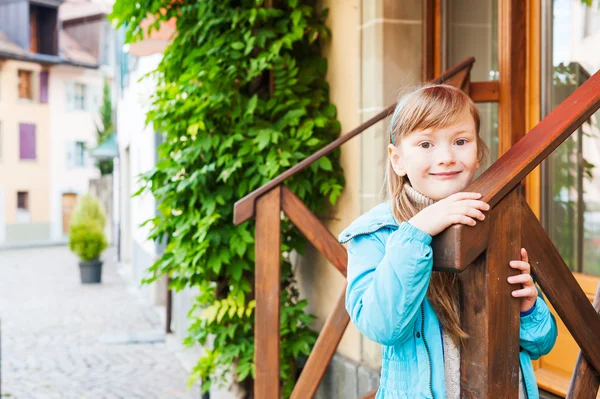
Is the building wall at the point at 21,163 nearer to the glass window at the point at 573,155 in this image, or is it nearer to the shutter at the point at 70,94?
the shutter at the point at 70,94

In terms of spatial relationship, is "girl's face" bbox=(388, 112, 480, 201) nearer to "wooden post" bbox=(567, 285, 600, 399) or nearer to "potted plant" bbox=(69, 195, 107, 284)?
"wooden post" bbox=(567, 285, 600, 399)

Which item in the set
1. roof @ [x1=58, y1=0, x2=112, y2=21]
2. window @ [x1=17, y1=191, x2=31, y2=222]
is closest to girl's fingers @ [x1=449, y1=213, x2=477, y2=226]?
window @ [x1=17, y1=191, x2=31, y2=222]

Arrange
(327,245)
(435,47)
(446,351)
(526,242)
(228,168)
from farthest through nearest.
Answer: (228,168), (435,47), (327,245), (446,351), (526,242)

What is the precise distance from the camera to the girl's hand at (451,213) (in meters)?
1.28

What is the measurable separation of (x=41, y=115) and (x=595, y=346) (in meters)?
29.5

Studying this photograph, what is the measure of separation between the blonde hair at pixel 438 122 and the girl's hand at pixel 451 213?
230mm

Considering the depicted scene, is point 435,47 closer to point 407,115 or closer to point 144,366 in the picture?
point 407,115

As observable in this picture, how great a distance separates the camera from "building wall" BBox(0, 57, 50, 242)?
2748cm

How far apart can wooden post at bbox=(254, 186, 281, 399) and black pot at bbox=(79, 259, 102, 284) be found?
10.8 meters

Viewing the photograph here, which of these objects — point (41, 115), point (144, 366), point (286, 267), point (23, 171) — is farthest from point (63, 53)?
point (286, 267)

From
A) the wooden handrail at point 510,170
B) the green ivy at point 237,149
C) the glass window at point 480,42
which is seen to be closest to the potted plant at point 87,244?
the green ivy at point 237,149

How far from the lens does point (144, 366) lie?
21.9 feet

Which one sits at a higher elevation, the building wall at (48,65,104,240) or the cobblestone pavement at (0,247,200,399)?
the building wall at (48,65,104,240)

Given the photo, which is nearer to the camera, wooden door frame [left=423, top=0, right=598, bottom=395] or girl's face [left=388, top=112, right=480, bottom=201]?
girl's face [left=388, top=112, right=480, bottom=201]
